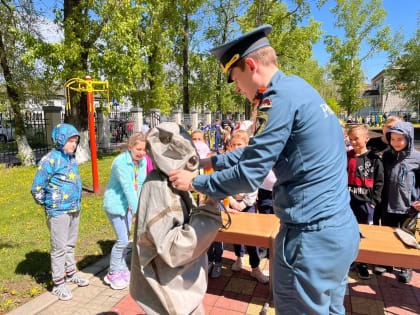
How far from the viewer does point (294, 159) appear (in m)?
1.56

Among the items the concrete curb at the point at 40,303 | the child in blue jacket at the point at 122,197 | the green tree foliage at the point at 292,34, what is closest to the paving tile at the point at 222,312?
the child in blue jacket at the point at 122,197

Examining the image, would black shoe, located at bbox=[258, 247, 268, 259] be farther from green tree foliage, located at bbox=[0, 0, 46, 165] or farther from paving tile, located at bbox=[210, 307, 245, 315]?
green tree foliage, located at bbox=[0, 0, 46, 165]

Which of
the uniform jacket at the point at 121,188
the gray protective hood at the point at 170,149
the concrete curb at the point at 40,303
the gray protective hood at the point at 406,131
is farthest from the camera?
the gray protective hood at the point at 406,131

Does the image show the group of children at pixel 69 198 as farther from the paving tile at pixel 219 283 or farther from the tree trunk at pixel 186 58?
the tree trunk at pixel 186 58

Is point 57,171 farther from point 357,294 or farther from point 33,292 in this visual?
point 357,294

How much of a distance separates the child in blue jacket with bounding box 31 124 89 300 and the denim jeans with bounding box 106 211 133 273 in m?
0.45

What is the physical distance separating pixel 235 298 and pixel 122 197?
5.59 ft

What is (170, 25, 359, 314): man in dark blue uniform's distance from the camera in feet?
4.94

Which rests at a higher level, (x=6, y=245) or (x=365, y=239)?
(x=365, y=239)

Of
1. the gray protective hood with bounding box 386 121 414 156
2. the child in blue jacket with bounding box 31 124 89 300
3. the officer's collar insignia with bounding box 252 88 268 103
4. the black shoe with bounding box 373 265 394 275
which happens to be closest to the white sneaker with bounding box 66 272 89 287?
the child in blue jacket with bounding box 31 124 89 300

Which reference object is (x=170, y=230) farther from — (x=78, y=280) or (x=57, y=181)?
(x=78, y=280)

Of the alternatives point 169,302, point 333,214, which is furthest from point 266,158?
point 169,302

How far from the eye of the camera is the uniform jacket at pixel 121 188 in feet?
11.0

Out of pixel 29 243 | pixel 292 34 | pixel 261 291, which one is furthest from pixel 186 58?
pixel 261 291
